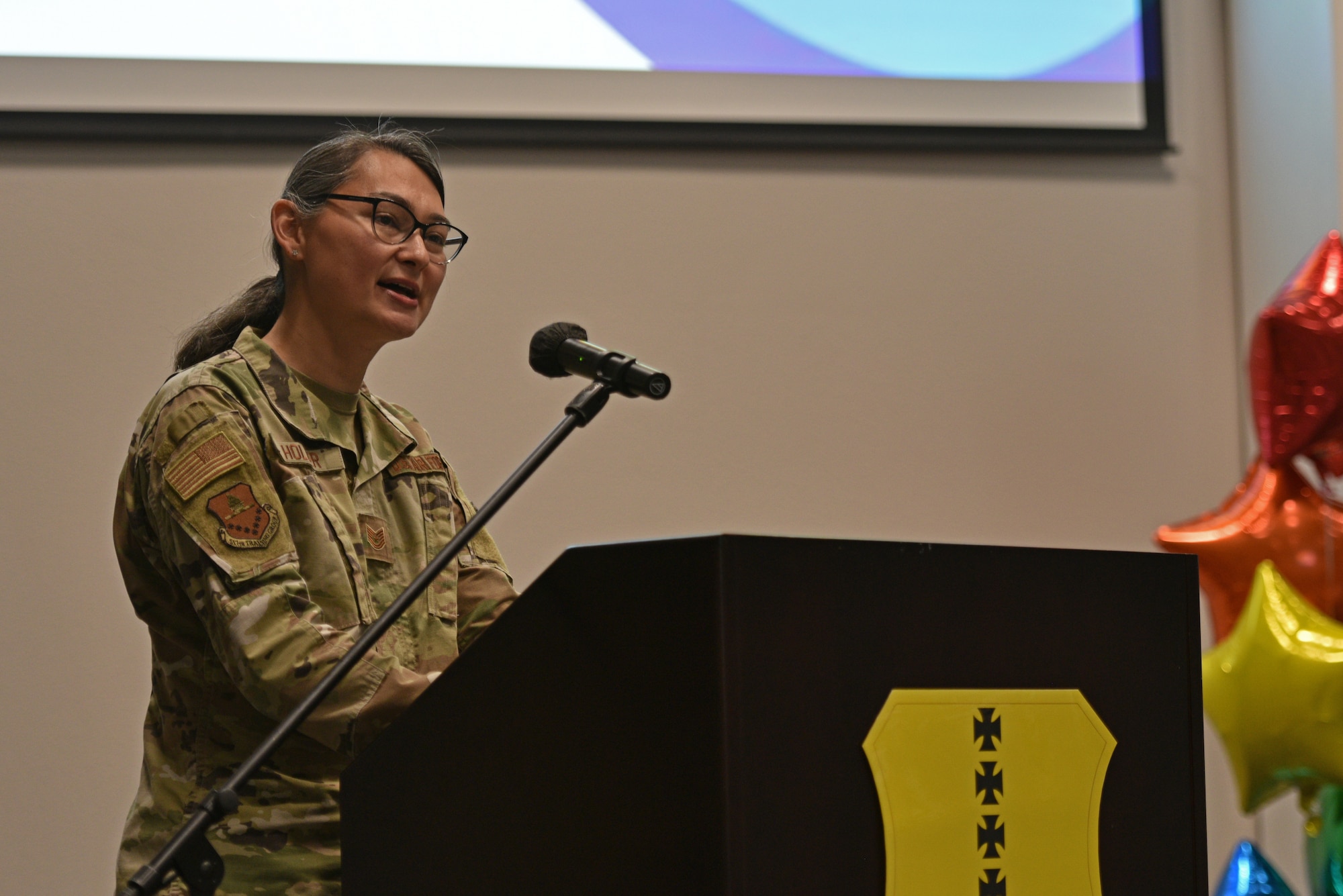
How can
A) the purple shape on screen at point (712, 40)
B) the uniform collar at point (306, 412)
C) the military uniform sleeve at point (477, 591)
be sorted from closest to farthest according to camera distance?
the uniform collar at point (306, 412) → the military uniform sleeve at point (477, 591) → the purple shape on screen at point (712, 40)

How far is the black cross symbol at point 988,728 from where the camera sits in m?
0.87

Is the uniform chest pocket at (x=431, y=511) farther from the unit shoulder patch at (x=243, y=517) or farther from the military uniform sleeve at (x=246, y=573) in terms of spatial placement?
the unit shoulder patch at (x=243, y=517)

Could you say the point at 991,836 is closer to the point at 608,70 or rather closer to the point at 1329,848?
the point at 1329,848

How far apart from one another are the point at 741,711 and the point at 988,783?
19 centimetres

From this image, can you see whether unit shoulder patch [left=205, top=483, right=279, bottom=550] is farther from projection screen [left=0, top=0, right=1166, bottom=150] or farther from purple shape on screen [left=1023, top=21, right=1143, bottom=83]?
purple shape on screen [left=1023, top=21, right=1143, bottom=83]

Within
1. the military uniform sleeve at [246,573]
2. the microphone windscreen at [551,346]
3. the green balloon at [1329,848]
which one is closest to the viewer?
the military uniform sleeve at [246,573]

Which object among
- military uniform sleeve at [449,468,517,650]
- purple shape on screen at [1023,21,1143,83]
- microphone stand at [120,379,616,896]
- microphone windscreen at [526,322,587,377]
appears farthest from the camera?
purple shape on screen at [1023,21,1143,83]

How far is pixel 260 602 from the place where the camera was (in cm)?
115

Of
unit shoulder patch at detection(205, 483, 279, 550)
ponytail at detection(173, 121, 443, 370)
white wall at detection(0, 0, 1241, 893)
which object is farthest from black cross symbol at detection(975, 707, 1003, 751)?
white wall at detection(0, 0, 1241, 893)

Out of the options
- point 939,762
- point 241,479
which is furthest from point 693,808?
point 241,479

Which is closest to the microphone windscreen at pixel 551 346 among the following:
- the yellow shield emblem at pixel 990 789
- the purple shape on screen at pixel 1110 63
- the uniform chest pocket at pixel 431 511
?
the uniform chest pocket at pixel 431 511

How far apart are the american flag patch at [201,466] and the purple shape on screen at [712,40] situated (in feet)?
5.54

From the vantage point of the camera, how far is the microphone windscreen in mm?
1286

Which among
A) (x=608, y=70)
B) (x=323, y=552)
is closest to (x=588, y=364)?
(x=323, y=552)
